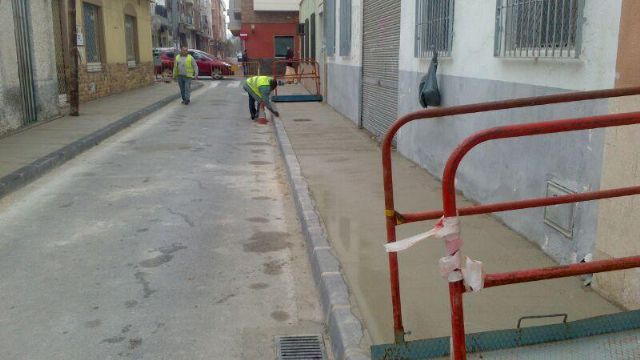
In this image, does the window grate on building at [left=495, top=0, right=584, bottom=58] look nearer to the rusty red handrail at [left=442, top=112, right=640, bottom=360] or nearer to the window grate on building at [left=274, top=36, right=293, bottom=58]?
the rusty red handrail at [left=442, top=112, right=640, bottom=360]

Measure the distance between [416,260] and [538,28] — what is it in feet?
6.84

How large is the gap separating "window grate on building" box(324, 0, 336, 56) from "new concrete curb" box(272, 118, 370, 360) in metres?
9.84

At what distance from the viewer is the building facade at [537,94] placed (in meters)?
3.56

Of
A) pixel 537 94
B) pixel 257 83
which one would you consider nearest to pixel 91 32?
pixel 257 83

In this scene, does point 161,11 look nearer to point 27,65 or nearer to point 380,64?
point 27,65

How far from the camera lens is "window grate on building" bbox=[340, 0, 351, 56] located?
13.3m

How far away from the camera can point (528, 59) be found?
4668mm

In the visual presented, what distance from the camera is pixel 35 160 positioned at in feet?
27.5

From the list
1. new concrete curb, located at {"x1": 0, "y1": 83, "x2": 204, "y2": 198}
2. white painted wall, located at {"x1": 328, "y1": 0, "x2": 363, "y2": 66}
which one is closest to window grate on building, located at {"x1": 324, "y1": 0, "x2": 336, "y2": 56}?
white painted wall, located at {"x1": 328, "y1": 0, "x2": 363, "y2": 66}

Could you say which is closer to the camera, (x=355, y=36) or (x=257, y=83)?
(x=355, y=36)

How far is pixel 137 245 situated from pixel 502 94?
350cm

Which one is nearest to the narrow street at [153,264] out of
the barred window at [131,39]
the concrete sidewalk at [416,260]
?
Result: the concrete sidewalk at [416,260]

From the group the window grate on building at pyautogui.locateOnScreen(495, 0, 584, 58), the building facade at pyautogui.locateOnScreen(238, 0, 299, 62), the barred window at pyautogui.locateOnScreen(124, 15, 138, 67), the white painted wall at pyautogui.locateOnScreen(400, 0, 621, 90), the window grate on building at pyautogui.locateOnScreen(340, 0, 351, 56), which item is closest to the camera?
the white painted wall at pyautogui.locateOnScreen(400, 0, 621, 90)

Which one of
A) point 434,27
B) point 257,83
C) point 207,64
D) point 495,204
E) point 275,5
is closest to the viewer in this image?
point 495,204
